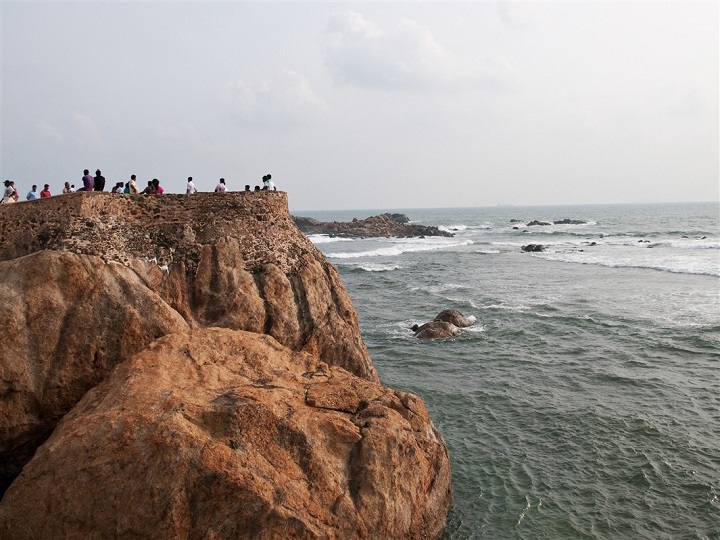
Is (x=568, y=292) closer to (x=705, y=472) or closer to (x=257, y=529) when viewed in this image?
(x=705, y=472)

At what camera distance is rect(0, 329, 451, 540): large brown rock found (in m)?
10.3

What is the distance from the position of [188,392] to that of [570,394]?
655 inches

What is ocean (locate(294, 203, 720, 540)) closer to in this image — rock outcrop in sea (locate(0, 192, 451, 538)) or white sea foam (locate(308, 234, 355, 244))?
rock outcrop in sea (locate(0, 192, 451, 538))

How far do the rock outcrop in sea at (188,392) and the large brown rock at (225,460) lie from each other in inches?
1.2

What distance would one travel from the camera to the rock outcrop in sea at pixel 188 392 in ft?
34.3

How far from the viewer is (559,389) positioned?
23703mm

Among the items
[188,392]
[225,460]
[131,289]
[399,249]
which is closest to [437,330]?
[131,289]

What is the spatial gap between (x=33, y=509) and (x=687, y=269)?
5855 cm

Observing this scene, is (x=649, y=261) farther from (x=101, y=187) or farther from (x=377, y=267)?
(x=101, y=187)

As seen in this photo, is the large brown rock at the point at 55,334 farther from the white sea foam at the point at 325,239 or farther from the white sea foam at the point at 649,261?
the white sea foam at the point at 325,239

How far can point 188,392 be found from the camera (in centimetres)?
1219

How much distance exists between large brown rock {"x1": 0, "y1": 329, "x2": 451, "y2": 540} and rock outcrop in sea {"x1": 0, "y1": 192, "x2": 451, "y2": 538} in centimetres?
3

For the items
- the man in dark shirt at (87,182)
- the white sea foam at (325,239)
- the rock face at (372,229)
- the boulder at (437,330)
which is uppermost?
the man in dark shirt at (87,182)

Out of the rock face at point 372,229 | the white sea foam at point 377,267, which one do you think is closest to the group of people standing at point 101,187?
the white sea foam at point 377,267
